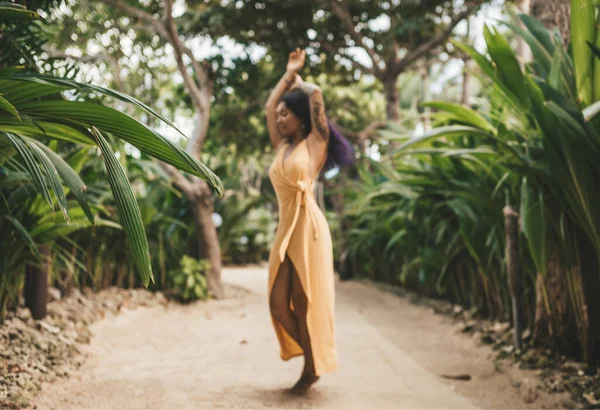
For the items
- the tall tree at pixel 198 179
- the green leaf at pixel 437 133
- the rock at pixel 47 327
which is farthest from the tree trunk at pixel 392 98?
the rock at pixel 47 327

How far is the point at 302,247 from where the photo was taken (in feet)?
7.52

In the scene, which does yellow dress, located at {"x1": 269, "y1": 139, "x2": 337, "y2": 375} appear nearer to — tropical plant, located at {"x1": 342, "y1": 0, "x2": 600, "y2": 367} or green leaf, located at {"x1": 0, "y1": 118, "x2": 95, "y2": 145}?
tropical plant, located at {"x1": 342, "y1": 0, "x2": 600, "y2": 367}

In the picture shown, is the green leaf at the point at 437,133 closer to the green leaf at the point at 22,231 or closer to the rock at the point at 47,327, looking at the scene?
the green leaf at the point at 22,231

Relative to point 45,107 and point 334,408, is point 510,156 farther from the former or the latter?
point 45,107

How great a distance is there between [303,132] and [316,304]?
83cm

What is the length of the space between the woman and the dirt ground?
0.68 ft

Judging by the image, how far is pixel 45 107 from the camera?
1245 mm

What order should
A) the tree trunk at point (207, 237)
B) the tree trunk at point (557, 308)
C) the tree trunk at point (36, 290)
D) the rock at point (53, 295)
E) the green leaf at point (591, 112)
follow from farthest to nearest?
1. the tree trunk at point (207, 237)
2. the rock at point (53, 295)
3. the tree trunk at point (36, 290)
4. the tree trunk at point (557, 308)
5. the green leaf at point (591, 112)

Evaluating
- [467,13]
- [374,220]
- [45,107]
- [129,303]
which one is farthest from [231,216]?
[45,107]

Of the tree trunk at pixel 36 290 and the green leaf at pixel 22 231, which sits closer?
the green leaf at pixel 22 231

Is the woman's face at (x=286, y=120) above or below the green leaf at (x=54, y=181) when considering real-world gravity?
above

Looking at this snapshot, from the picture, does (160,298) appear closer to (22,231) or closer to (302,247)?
(22,231)

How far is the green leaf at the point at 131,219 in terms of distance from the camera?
108 cm

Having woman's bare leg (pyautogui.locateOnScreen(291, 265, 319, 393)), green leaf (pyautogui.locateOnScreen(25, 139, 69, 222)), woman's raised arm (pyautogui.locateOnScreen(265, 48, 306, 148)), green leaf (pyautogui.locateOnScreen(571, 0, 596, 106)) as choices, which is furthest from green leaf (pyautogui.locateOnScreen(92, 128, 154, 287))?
green leaf (pyautogui.locateOnScreen(571, 0, 596, 106))
